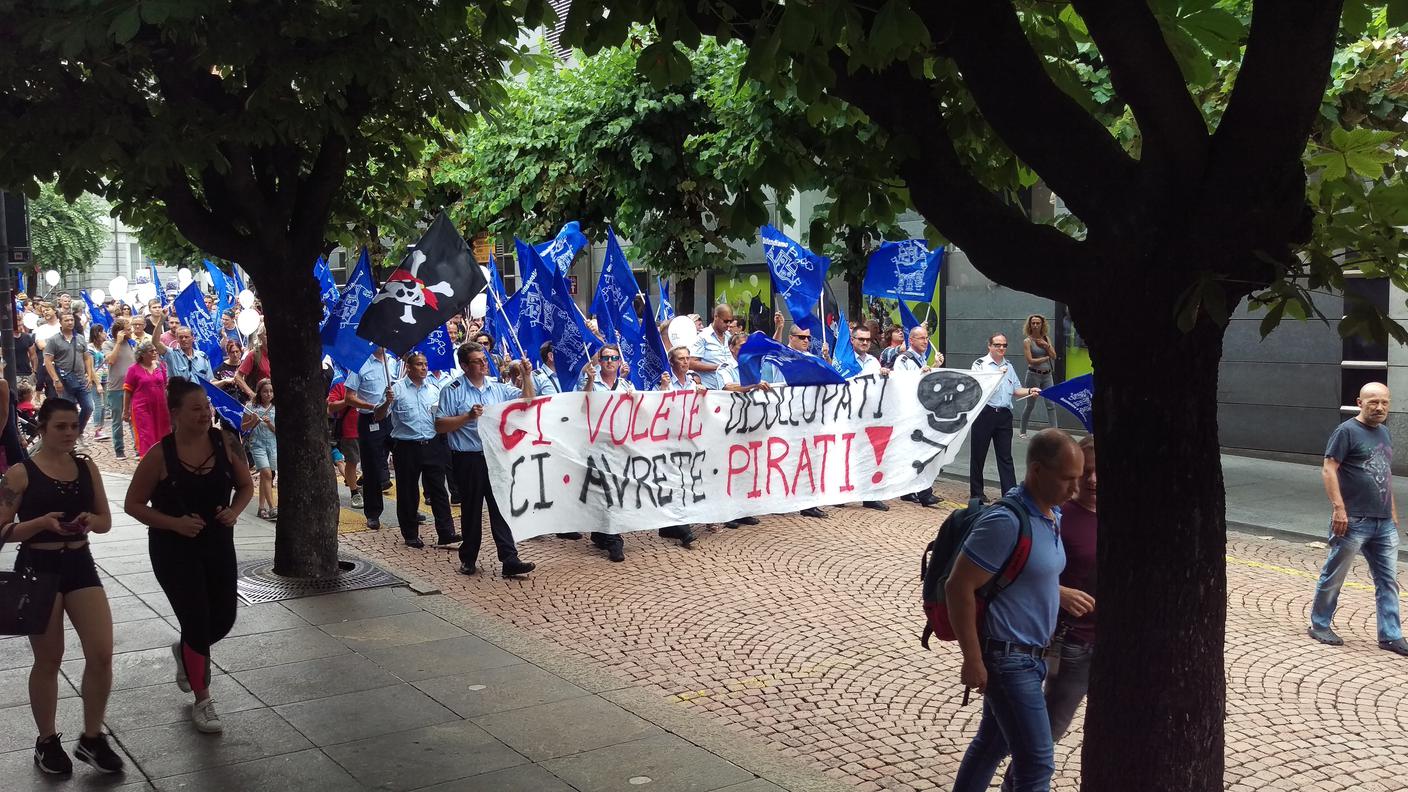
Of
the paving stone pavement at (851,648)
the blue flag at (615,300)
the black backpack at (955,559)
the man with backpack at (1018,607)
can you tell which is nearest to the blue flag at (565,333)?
the blue flag at (615,300)

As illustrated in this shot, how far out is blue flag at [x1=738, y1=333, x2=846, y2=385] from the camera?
1120 centimetres

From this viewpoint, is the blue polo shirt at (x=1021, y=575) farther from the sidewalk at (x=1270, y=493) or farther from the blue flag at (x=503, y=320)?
the sidewalk at (x=1270, y=493)

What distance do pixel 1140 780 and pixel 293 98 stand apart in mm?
6424

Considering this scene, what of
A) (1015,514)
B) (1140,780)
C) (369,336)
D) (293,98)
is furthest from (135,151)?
(1140,780)

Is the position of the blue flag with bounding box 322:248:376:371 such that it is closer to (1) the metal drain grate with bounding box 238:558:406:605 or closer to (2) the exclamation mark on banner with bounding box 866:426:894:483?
(1) the metal drain grate with bounding box 238:558:406:605

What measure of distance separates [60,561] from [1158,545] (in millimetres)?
4343

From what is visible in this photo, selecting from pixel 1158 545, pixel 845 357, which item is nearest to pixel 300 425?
pixel 845 357

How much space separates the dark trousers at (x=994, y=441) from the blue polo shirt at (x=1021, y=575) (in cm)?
799

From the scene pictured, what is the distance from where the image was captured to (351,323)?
11.2 m

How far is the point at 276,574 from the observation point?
8.98 m

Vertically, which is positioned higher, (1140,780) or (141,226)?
(141,226)

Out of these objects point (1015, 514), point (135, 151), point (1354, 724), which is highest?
point (135, 151)

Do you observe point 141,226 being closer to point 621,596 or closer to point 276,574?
point 276,574

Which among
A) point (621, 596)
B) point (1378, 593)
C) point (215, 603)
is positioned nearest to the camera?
point (215, 603)
